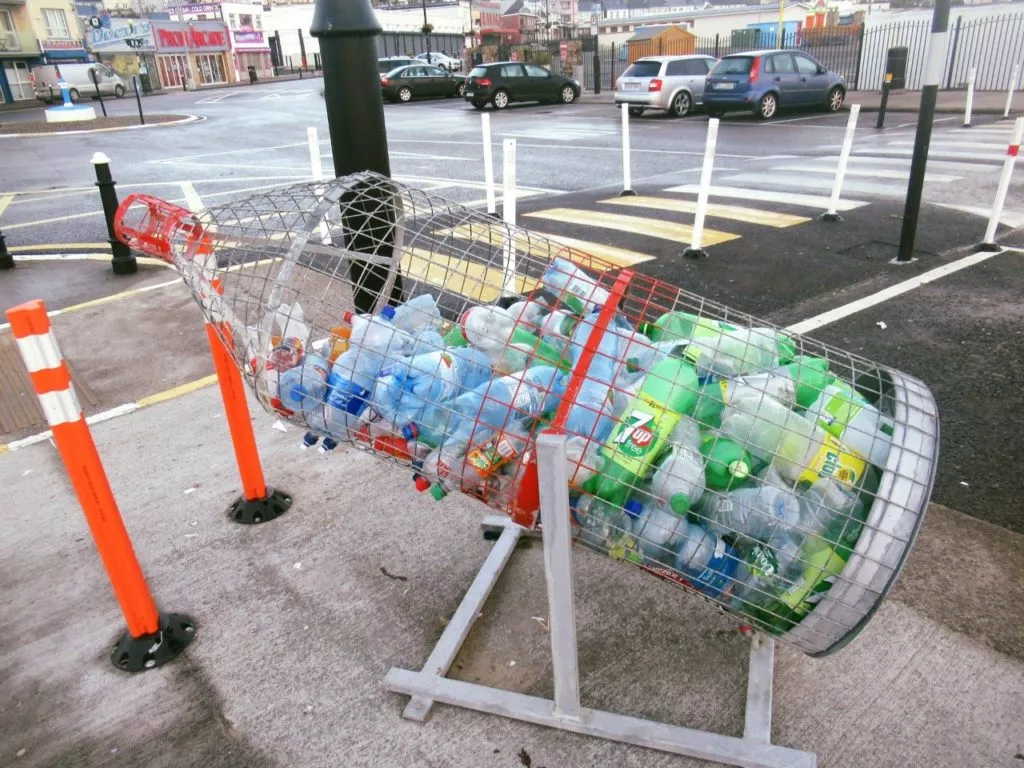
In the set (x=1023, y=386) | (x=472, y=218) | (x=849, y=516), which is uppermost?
(x=472, y=218)

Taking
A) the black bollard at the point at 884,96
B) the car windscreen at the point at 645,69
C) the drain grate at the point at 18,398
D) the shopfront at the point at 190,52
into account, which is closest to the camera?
the drain grate at the point at 18,398

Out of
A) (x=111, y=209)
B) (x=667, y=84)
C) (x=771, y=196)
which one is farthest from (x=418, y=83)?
(x=111, y=209)

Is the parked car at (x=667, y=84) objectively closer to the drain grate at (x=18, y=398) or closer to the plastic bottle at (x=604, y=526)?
the drain grate at (x=18, y=398)

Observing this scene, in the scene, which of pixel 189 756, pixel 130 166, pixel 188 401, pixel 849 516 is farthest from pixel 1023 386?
pixel 130 166

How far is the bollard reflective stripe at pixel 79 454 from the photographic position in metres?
2.32

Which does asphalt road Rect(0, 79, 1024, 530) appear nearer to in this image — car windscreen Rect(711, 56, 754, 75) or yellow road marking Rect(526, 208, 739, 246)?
yellow road marking Rect(526, 208, 739, 246)

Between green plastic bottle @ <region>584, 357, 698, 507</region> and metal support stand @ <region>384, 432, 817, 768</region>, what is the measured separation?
17 centimetres

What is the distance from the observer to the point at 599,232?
27.5ft

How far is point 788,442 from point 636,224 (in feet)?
22.4

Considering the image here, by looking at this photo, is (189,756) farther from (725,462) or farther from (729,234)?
(729,234)

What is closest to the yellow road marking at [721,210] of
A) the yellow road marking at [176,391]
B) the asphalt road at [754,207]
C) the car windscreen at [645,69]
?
the asphalt road at [754,207]

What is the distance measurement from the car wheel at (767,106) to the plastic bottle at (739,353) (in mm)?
17913

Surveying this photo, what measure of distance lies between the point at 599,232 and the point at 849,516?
6683 mm

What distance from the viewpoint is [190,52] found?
182ft
